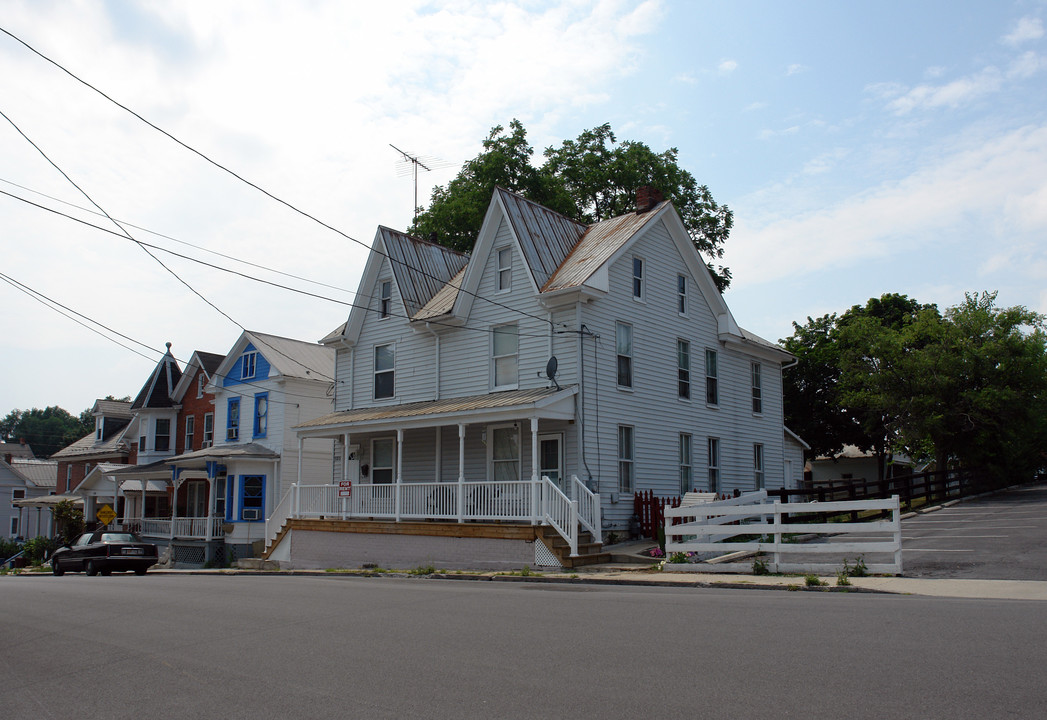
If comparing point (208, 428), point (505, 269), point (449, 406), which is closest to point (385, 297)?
point (505, 269)

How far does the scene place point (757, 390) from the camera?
30.1 metres

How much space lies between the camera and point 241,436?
3731 cm

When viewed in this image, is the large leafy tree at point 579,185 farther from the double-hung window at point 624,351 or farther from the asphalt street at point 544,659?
the asphalt street at point 544,659

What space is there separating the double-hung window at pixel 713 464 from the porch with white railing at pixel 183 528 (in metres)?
20.4

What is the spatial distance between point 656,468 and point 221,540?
65.4ft

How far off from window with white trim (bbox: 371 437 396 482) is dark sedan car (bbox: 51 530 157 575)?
8.24m

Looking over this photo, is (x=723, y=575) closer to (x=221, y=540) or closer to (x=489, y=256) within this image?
(x=489, y=256)

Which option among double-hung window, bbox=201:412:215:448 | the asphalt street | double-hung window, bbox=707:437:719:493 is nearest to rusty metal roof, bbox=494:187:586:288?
double-hung window, bbox=707:437:719:493

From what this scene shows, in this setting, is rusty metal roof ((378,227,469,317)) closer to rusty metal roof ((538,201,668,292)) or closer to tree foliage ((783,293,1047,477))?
rusty metal roof ((538,201,668,292))

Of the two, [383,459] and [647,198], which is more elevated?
[647,198]

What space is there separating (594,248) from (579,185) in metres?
17.1

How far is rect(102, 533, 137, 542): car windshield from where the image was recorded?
28.3 metres

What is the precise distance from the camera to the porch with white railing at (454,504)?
19.3 metres

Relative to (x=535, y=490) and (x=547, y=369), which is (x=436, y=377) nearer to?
(x=547, y=369)
